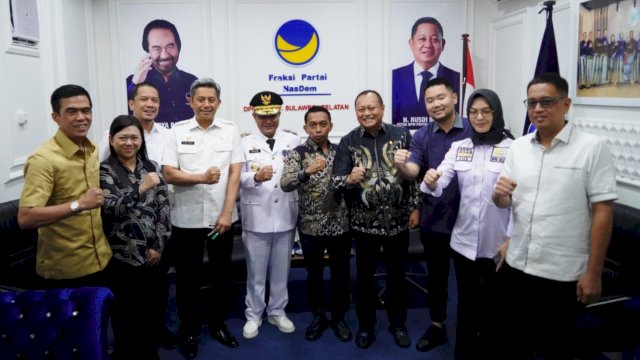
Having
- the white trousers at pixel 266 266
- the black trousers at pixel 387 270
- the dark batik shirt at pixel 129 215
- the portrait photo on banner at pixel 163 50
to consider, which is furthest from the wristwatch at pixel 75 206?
the portrait photo on banner at pixel 163 50

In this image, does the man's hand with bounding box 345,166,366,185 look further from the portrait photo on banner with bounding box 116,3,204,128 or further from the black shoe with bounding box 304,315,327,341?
the portrait photo on banner with bounding box 116,3,204,128

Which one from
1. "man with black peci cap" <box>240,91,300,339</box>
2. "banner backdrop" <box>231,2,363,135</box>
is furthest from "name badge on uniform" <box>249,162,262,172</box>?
"banner backdrop" <box>231,2,363,135</box>

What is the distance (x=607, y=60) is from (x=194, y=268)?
3.18 metres

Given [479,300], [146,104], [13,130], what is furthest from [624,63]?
[13,130]

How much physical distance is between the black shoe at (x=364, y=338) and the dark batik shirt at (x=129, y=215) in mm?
1415

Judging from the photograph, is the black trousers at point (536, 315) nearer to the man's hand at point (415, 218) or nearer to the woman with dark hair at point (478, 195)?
the woman with dark hair at point (478, 195)

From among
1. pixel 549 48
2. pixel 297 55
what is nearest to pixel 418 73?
pixel 297 55

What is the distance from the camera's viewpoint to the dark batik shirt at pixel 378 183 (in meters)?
2.83

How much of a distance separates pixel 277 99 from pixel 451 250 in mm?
1432

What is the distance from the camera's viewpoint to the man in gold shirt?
1992mm

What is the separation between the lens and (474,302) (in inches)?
106

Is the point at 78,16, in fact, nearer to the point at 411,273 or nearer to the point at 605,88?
the point at 411,273

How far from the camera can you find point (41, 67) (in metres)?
3.74

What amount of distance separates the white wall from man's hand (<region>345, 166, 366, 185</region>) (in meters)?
1.91
